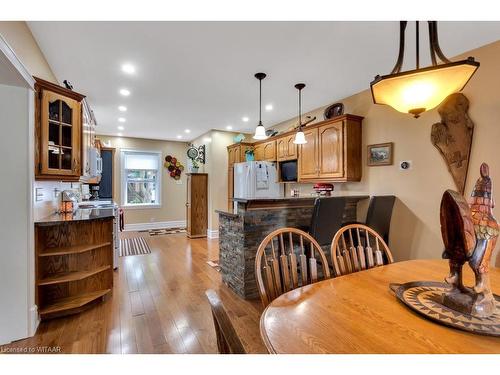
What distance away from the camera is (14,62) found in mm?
1714

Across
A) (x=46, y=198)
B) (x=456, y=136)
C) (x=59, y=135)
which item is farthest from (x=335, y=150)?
(x=46, y=198)

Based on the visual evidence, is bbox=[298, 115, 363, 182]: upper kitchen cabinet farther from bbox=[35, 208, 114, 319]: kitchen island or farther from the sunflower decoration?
the sunflower decoration

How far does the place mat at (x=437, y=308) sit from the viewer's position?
2.99 feet

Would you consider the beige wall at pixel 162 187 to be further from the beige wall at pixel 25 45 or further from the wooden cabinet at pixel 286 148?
the beige wall at pixel 25 45

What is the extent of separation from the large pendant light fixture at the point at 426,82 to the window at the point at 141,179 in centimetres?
691

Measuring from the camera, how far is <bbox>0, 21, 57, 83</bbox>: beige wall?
1853 millimetres

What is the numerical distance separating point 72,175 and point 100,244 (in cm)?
83

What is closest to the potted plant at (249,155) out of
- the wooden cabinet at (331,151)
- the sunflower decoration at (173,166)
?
the wooden cabinet at (331,151)

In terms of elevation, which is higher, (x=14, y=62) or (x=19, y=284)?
(x=14, y=62)
